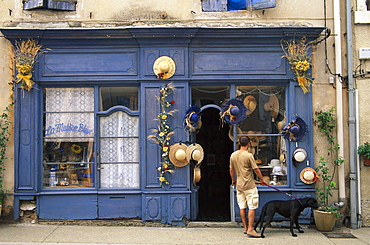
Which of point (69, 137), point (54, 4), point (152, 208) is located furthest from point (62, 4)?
point (152, 208)

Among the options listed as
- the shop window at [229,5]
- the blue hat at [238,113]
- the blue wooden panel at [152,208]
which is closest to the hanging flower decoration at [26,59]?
the blue wooden panel at [152,208]

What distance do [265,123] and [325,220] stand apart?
2145 millimetres

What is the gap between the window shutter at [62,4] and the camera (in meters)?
7.95

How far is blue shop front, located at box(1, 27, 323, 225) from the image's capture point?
7723 mm

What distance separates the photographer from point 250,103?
26.6 feet

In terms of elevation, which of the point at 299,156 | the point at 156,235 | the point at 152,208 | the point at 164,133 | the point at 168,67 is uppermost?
the point at 168,67

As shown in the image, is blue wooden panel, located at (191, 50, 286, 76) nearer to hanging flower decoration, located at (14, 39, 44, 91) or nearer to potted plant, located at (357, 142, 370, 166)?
potted plant, located at (357, 142, 370, 166)

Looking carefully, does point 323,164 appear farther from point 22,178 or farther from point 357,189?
point 22,178

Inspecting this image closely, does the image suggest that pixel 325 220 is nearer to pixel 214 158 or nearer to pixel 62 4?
pixel 214 158

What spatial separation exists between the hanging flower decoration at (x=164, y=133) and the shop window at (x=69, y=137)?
1.35 m

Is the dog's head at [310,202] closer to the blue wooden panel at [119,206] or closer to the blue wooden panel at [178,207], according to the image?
the blue wooden panel at [178,207]

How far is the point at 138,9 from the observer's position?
8016 millimetres

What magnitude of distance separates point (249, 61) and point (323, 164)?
2.41m

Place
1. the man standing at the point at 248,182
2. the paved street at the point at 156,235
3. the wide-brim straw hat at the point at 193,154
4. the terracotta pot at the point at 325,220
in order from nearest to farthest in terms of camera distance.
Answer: the paved street at the point at 156,235
the man standing at the point at 248,182
the terracotta pot at the point at 325,220
the wide-brim straw hat at the point at 193,154
